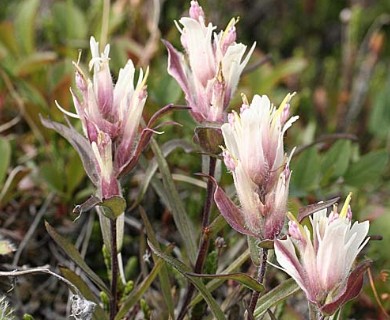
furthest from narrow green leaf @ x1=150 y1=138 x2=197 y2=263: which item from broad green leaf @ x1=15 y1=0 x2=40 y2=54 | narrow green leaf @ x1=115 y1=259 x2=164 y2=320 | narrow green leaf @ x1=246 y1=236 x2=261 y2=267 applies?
broad green leaf @ x1=15 y1=0 x2=40 y2=54

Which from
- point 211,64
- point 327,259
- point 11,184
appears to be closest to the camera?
point 327,259

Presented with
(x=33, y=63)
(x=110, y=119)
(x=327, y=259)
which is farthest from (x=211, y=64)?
(x=33, y=63)

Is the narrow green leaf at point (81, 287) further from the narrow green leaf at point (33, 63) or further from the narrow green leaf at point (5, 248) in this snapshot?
the narrow green leaf at point (33, 63)

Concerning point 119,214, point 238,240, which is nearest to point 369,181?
point 238,240

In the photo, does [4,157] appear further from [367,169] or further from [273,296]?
[367,169]

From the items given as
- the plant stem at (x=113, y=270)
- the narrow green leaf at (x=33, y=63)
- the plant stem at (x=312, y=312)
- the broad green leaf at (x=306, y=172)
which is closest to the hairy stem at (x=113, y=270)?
the plant stem at (x=113, y=270)

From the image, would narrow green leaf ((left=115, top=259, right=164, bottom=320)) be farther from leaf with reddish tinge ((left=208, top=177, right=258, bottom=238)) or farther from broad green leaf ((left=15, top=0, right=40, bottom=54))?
broad green leaf ((left=15, top=0, right=40, bottom=54))
